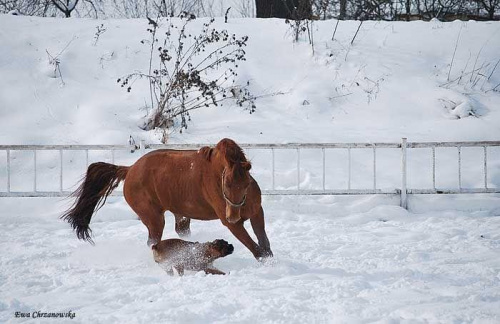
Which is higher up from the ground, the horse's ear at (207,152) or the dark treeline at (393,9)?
the dark treeline at (393,9)

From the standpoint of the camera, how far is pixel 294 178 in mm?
9656

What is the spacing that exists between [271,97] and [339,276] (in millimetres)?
8146

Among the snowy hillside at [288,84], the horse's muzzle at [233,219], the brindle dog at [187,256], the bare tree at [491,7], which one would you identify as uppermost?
the bare tree at [491,7]

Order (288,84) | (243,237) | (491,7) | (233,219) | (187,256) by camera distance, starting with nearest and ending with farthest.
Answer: (233,219) → (187,256) → (243,237) → (288,84) → (491,7)

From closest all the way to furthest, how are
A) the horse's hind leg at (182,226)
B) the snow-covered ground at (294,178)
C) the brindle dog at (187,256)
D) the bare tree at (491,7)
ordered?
the snow-covered ground at (294,178)
the brindle dog at (187,256)
the horse's hind leg at (182,226)
the bare tree at (491,7)

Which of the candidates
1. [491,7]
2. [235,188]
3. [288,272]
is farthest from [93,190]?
[491,7]

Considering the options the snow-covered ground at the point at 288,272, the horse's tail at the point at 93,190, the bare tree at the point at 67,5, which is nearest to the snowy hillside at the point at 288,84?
the bare tree at the point at 67,5

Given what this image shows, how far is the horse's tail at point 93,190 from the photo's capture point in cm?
Result: 670

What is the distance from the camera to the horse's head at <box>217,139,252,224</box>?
5.36 m

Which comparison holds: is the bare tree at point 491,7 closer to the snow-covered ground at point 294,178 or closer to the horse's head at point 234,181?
the snow-covered ground at point 294,178

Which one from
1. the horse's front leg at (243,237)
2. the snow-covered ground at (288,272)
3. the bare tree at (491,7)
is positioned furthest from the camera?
the bare tree at (491,7)

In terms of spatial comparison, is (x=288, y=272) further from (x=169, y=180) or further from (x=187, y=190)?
(x=169, y=180)

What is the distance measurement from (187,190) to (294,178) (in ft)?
12.4

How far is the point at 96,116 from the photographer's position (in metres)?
12.3
